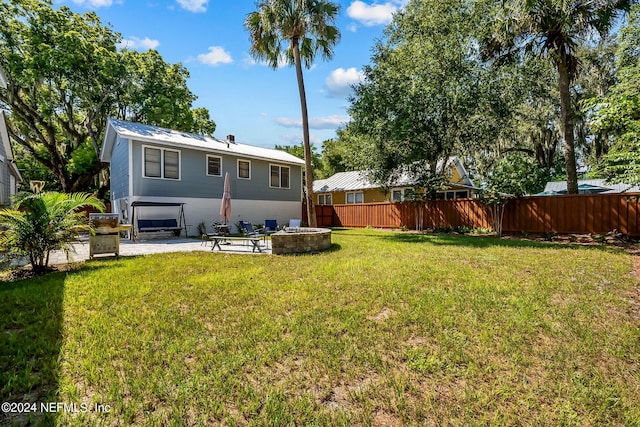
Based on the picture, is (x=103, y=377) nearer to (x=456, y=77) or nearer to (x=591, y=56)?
(x=456, y=77)

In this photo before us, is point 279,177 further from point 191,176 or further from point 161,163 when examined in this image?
point 161,163

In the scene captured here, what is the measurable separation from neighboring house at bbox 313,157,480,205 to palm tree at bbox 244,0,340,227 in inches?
307

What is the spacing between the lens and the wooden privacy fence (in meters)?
10.5

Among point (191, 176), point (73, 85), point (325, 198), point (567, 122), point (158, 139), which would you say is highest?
point (73, 85)

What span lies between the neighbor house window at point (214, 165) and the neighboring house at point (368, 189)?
8423 mm

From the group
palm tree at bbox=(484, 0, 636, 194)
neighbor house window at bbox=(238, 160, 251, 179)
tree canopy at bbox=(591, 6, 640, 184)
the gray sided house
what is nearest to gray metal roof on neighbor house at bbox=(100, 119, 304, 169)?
the gray sided house

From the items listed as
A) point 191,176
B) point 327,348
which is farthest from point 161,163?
point 327,348

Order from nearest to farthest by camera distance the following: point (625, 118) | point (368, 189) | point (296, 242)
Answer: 1. point (625, 118)
2. point (296, 242)
3. point (368, 189)

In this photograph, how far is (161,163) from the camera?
14328mm

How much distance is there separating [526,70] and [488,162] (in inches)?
458

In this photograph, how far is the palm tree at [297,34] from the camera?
39.5 feet

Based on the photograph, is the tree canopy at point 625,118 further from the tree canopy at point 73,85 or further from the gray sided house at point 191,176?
the tree canopy at point 73,85

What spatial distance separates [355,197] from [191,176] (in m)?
13.2

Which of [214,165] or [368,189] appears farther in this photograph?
[368,189]
